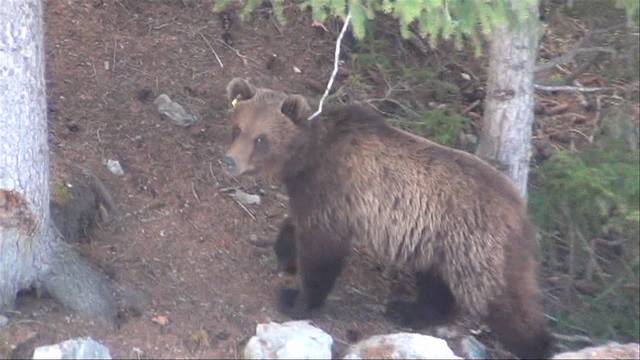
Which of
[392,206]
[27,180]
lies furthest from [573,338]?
[27,180]

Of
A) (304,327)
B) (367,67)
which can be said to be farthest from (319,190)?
(367,67)

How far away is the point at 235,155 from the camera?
267 inches

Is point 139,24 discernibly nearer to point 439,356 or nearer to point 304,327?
point 304,327

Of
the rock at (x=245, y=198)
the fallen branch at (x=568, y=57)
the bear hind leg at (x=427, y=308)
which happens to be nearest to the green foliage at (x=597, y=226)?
the fallen branch at (x=568, y=57)

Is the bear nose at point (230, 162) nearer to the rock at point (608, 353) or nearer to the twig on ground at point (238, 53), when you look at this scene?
the rock at point (608, 353)

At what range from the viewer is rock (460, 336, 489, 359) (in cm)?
684

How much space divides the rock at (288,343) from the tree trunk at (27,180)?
3.43 feet

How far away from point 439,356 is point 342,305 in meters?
1.60

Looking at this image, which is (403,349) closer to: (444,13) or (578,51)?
(444,13)

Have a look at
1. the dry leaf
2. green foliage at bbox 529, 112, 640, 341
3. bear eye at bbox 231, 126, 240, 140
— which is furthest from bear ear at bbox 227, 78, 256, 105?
green foliage at bbox 529, 112, 640, 341

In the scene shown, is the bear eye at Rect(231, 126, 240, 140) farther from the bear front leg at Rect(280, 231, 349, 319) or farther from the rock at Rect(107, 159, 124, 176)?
the rock at Rect(107, 159, 124, 176)

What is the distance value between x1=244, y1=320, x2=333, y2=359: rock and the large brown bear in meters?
0.93

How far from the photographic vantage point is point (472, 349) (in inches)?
271

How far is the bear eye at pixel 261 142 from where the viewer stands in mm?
6809
